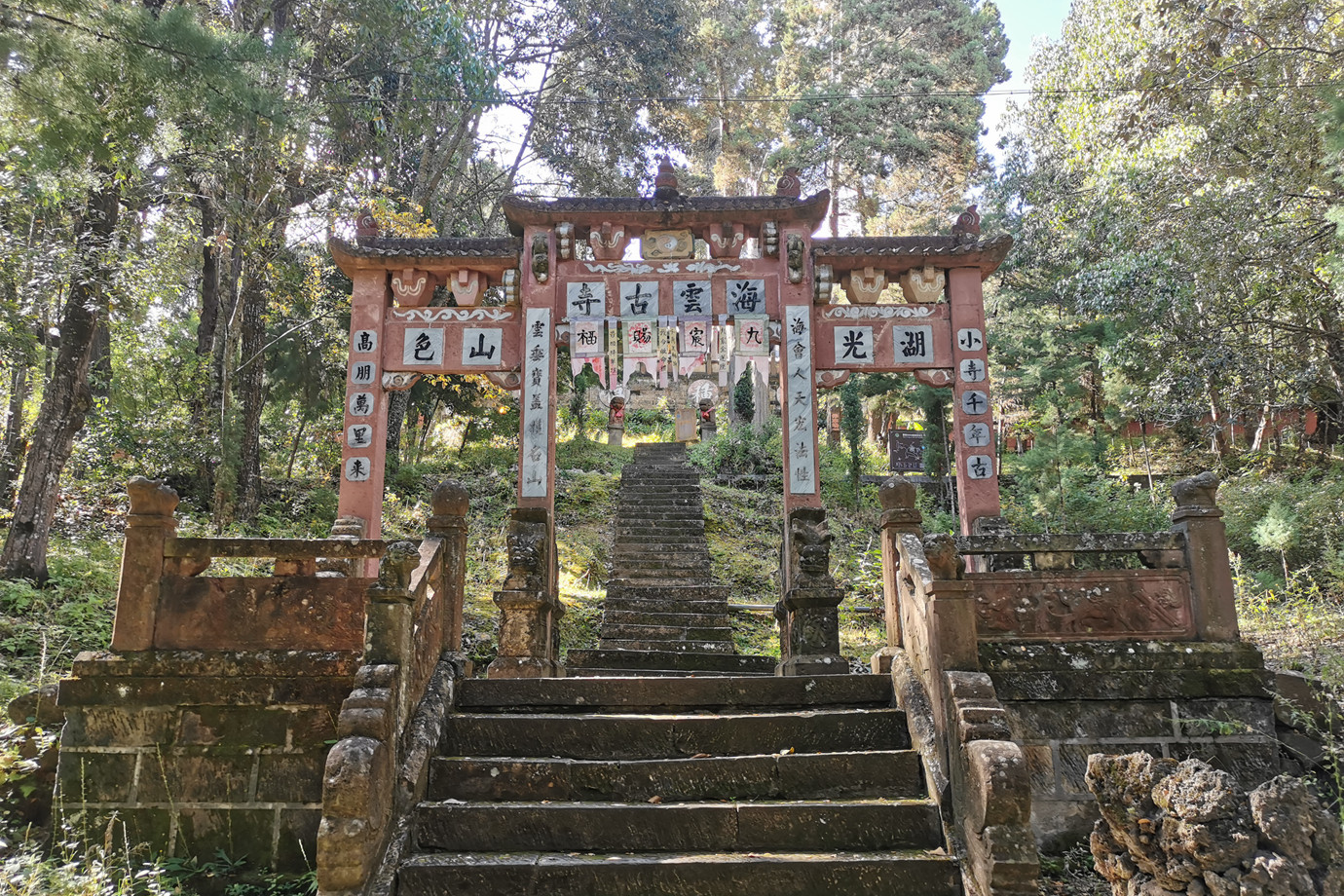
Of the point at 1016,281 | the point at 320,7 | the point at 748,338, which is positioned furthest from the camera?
the point at 1016,281

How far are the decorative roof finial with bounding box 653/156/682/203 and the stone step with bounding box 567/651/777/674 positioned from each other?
4867mm

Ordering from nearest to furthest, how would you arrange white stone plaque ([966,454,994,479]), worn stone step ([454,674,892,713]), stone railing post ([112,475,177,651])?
stone railing post ([112,475,177,651])
worn stone step ([454,674,892,713])
white stone plaque ([966,454,994,479])

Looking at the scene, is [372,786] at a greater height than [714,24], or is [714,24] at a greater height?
[714,24]

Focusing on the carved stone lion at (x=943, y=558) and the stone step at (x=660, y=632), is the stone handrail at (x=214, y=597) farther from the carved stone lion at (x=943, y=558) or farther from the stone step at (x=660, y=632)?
the stone step at (x=660, y=632)

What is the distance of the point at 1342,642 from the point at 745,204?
7.19 meters

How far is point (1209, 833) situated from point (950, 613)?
1.76m

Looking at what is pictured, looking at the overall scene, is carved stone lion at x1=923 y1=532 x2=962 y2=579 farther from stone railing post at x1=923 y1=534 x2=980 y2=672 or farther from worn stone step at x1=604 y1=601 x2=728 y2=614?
worn stone step at x1=604 y1=601 x2=728 y2=614

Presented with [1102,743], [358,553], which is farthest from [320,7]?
[1102,743]

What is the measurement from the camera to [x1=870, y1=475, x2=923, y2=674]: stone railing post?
625 centimetres

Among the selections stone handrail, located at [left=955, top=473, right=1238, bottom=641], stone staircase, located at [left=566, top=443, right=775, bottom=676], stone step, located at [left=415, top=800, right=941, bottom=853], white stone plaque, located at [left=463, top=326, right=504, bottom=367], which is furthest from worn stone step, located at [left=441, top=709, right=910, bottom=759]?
white stone plaque, located at [left=463, top=326, right=504, bottom=367]

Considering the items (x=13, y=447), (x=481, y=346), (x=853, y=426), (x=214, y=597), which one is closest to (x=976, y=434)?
(x=481, y=346)

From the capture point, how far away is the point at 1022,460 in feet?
51.3

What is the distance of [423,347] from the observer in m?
8.99

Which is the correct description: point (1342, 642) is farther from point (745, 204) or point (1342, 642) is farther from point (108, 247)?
point (108, 247)
